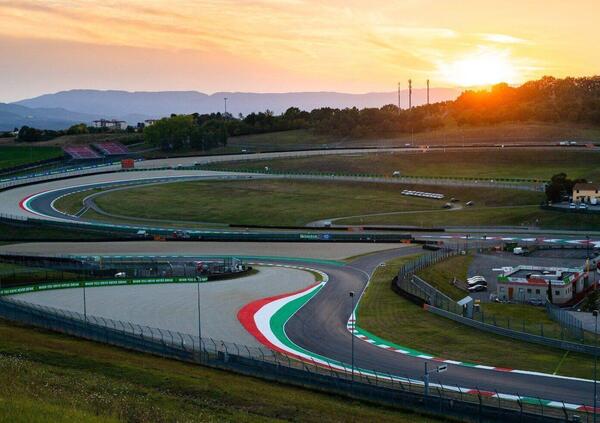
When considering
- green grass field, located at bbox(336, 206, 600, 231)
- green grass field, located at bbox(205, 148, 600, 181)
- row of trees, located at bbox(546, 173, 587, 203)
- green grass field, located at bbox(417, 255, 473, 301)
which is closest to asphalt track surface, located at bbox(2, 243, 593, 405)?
green grass field, located at bbox(417, 255, 473, 301)

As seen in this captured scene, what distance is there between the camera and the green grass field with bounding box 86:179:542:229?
292 feet

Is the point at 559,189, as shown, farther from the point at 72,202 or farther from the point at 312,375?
the point at 72,202

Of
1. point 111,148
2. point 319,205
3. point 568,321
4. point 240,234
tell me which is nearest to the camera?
point 568,321

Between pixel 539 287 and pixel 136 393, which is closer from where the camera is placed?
pixel 136 393

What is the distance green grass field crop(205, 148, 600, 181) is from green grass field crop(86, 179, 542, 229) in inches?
566

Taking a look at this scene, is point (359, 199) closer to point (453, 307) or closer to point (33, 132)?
point (453, 307)

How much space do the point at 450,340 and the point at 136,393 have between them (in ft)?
55.1

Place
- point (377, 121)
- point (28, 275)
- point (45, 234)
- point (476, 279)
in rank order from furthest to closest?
point (377, 121)
point (45, 234)
point (28, 275)
point (476, 279)

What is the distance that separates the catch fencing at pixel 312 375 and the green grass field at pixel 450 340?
14.4 ft

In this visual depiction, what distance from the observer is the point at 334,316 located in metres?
42.9

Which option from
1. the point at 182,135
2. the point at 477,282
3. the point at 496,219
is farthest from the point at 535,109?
the point at 477,282

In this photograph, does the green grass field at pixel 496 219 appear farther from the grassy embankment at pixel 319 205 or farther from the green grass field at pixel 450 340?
the green grass field at pixel 450 340

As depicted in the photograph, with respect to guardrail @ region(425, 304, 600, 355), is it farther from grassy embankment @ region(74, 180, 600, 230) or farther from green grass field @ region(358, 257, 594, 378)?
grassy embankment @ region(74, 180, 600, 230)

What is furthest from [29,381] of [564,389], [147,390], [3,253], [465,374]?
[3,253]
